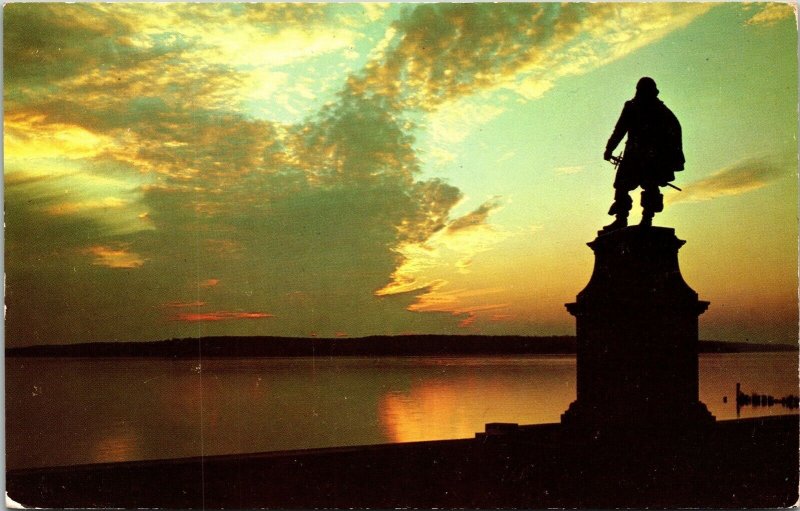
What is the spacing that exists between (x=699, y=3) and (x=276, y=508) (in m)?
6.71

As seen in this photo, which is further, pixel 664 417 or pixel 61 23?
pixel 61 23

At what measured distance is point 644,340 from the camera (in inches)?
280

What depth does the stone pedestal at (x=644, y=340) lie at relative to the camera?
23.4 ft

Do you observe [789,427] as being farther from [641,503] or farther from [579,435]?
[579,435]

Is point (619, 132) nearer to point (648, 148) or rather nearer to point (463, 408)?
point (648, 148)

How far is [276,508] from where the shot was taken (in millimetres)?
7461

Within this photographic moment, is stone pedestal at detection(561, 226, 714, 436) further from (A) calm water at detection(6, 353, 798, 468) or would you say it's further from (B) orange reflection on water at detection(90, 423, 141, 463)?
(B) orange reflection on water at detection(90, 423, 141, 463)

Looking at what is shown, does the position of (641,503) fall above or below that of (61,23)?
below

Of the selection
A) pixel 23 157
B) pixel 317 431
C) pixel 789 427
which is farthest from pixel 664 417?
pixel 317 431

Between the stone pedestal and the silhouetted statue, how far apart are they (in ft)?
1.22

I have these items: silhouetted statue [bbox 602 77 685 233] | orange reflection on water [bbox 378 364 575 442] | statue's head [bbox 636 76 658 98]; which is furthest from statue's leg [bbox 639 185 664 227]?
orange reflection on water [bbox 378 364 575 442]

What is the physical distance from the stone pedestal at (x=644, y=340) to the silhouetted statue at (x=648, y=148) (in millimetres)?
372

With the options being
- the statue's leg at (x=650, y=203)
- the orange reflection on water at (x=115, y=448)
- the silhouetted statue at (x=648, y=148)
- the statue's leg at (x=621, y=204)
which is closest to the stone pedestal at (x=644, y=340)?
the statue's leg at (x=650, y=203)

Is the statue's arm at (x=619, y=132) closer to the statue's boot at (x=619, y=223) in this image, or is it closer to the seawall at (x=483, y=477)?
the statue's boot at (x=619, y=223)
